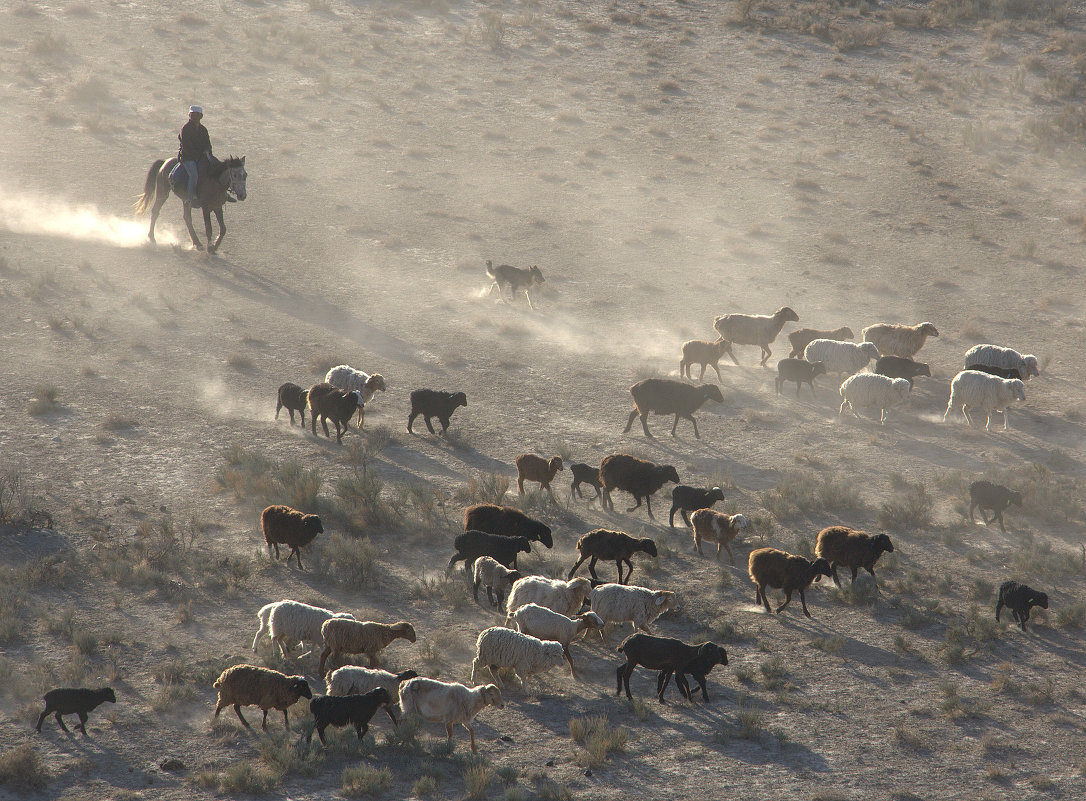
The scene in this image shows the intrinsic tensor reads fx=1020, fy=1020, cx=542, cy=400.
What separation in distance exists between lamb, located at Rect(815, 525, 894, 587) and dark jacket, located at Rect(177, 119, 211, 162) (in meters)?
19.0

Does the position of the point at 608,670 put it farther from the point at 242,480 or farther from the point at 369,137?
the point at 369,137

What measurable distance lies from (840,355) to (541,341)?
622 cm

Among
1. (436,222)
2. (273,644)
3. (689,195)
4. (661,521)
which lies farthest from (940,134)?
(273,644)

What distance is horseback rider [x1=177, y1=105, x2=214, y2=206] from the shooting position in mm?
25094

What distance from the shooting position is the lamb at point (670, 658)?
10.0 m

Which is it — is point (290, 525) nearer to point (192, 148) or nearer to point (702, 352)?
point (702, 352)

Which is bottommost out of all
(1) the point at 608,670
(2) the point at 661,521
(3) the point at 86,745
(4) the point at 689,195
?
(3) the point at 86,745

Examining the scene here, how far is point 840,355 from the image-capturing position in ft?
67.1

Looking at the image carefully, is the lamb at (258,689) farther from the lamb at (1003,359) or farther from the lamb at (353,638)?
the lamb at (1003,359)

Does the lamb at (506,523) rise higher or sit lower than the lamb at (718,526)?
lower

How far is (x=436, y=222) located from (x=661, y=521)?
16427 mm

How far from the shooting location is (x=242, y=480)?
566 inches

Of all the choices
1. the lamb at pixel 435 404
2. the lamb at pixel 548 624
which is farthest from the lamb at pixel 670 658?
the lamb at pixel 435 404

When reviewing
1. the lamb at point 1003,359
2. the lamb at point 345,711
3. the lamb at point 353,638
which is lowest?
the lamb at point 345,711
